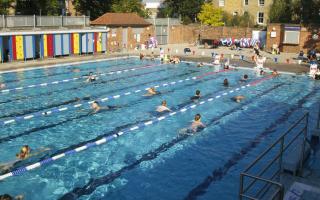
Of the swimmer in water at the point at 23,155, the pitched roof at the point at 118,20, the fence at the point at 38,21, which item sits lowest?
the swimmer in water at the point at 23,155

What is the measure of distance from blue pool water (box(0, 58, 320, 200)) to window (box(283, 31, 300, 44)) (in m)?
13.4

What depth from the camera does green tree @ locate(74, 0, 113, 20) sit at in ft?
156

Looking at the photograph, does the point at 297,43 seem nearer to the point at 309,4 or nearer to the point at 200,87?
the point at 309,4

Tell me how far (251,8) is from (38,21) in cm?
3730

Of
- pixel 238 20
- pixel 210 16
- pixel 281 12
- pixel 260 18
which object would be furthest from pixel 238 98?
pixel 260 18

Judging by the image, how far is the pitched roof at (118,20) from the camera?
3675 cm

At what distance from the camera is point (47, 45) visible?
29.7 m

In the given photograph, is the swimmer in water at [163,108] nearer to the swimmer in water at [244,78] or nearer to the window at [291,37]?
the swimmer in water at [244,78]

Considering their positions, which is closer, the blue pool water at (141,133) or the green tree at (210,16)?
the blue pool water at (141,133)

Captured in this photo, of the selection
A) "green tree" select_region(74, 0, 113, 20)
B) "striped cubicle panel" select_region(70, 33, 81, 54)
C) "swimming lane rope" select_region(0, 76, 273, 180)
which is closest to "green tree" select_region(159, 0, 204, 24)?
"green tree" select_region(74, 0, 113, 20)

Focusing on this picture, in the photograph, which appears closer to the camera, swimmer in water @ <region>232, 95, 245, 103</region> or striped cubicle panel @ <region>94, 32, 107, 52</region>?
swimmer in water @ <region>232, 95, 245, 103</region>

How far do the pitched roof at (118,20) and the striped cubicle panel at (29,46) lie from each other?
937 cm

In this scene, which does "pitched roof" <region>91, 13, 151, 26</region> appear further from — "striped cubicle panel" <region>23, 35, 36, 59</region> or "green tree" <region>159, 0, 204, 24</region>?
"green tree" <region>159, 0, 204, 24</region>

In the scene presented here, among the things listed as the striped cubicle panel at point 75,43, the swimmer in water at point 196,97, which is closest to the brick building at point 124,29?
the striped cubicle panel at point 75,43
